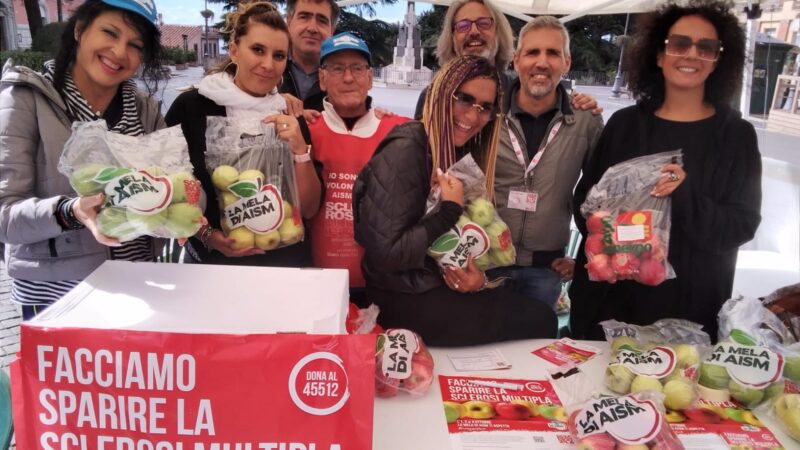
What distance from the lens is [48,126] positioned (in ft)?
5.16


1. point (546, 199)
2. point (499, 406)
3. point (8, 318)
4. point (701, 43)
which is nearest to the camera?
point (499, 406)

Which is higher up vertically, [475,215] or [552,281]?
[475,215]

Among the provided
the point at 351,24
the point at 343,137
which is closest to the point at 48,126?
the point at 343,137

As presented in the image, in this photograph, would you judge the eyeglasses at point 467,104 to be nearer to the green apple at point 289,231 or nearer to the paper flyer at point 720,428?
the green apple at point 289,231

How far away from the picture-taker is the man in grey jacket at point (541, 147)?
231 cm

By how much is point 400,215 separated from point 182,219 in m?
0.65

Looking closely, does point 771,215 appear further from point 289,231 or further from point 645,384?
point 289,231

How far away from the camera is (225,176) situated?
5.48ft

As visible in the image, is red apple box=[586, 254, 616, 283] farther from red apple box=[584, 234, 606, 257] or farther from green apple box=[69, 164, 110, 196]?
green apple box=[69, 164, 110, 196]

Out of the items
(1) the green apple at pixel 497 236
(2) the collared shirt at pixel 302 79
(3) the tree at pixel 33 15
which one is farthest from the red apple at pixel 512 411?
(3) the tree at pixel 33 15

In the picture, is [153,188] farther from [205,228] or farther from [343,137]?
[343,137]

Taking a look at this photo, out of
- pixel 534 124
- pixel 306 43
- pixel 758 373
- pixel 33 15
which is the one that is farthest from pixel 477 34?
pixel 33 15

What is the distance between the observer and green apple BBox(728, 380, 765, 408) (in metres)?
1.49

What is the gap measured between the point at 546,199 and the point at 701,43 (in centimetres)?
85
